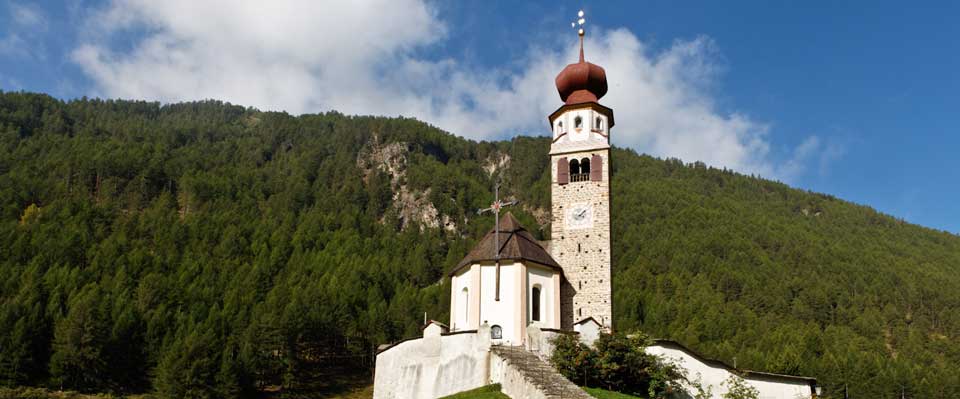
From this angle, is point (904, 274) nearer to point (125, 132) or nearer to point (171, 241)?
point (171, 241)

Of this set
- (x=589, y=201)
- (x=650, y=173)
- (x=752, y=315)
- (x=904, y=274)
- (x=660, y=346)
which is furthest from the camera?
(x=650, y=173)

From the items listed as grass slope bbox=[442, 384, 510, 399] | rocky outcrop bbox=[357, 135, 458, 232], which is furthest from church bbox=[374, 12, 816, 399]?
rocky outcrop bbox=[357, 135, 458, 232]

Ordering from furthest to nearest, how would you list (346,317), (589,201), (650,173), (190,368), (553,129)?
1. (650,173)
2. (346,317)
3. (190,368)
4. (553,129)
5. (589,201)

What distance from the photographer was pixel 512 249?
1522 inches

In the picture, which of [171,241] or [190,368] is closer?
[190,368]

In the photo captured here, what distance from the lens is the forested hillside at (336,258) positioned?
67750 mm

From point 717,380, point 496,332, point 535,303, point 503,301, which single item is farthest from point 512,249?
point 717,380

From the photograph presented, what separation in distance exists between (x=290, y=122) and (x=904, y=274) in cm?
13550

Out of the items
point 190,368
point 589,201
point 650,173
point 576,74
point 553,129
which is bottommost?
point 190,368

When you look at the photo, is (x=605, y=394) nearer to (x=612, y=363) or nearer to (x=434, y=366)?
(x=612, y=363)

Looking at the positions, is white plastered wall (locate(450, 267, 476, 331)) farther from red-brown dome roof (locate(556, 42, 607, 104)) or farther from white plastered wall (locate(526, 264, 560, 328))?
red-brown dome roof (locate(556, 42, 607, 104))

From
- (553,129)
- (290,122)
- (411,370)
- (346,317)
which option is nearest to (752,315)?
(346,317)

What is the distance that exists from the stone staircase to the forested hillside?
31564 mm

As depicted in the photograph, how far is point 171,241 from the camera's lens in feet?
367
